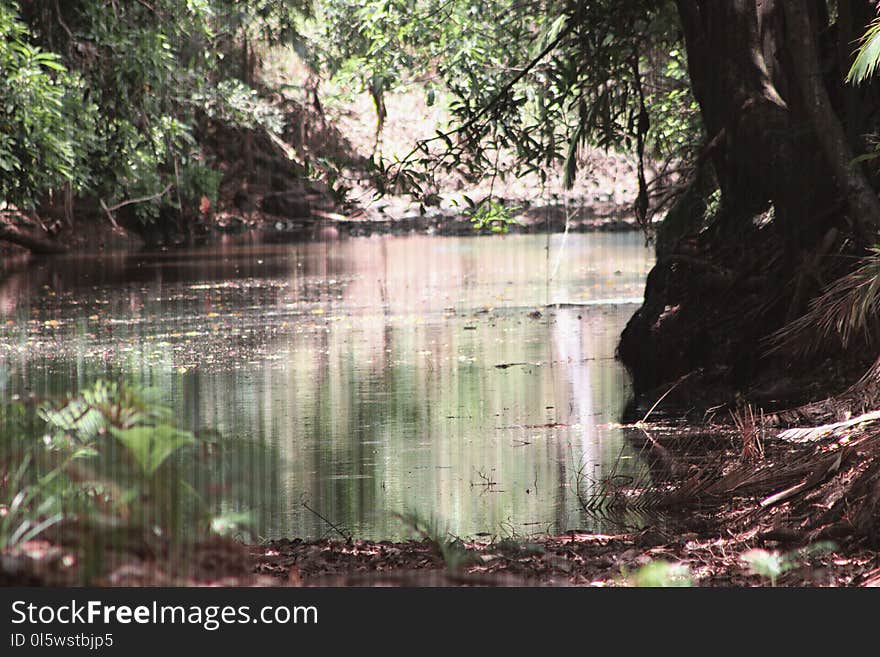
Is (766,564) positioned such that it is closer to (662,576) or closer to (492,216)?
(662,576)

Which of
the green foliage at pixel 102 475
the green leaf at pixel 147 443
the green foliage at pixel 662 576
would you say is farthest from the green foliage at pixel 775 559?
the green leaf at pixel 147 443

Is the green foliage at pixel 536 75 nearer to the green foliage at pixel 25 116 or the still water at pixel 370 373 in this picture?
the still water at pixel 370 373

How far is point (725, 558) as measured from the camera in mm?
5344

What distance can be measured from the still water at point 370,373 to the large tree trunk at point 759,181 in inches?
42.1

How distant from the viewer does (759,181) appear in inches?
423

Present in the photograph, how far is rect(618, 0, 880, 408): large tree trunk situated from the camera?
9.69m

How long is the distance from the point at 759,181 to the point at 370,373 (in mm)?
4451

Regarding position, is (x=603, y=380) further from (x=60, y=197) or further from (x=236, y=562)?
(x=60, y=197)

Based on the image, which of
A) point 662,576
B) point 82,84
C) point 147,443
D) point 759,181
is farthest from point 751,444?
point 82,84

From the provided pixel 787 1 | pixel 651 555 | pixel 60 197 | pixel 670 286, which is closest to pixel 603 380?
pixel 670 286

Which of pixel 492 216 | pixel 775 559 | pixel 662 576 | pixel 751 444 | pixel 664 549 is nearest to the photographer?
pixel 662 576

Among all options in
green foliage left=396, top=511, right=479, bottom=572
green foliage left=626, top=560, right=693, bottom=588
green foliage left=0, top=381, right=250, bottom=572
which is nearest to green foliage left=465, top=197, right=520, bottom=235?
green foliage left=396, top=511, right=479, bottom=572

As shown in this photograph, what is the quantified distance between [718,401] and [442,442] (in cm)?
250

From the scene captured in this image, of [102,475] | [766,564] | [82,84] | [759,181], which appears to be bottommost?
[766,564]
